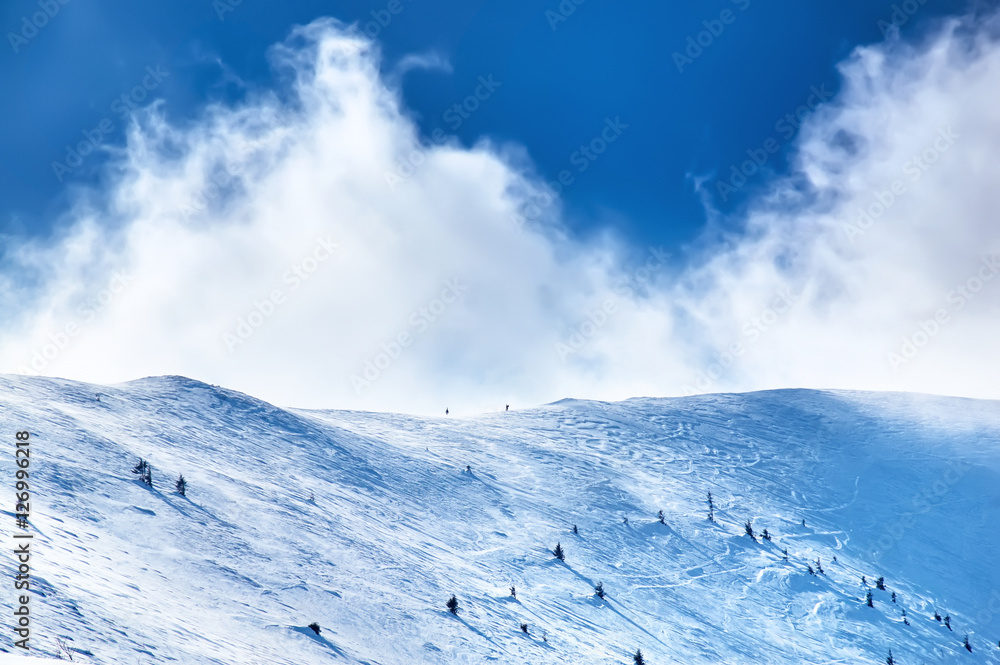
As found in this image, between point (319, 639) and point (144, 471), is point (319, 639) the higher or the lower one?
the lower one

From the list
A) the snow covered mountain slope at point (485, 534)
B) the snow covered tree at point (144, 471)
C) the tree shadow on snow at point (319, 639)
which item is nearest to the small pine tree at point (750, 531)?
the snow covered mountain slope at point (485, 534)

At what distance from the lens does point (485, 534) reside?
22.4 metres

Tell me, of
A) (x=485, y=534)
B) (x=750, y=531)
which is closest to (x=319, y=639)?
(x=485, y=534)

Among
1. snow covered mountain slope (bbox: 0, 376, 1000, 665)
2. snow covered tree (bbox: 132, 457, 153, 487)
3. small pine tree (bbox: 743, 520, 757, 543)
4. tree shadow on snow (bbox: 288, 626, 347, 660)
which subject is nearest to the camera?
tree shadow on snow (bbox: 288, 626, 347, 660)

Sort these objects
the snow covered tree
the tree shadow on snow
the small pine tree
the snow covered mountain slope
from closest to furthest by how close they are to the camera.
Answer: the tree shadow on snow, the snow covered mountain slope, the snow covered tree, the small pine tree

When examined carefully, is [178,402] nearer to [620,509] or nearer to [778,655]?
[620,509]

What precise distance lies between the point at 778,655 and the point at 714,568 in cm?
407

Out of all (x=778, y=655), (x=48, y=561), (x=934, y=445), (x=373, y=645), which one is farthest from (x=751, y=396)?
(x=48, y=561)

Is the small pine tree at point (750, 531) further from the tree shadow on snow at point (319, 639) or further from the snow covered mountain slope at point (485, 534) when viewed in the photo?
the tree shadow on snow at point (319, 639)

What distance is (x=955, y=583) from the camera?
2650 centimetres

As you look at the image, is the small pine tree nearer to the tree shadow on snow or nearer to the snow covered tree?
the tree shadow on snow

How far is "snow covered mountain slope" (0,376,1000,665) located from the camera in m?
13.4

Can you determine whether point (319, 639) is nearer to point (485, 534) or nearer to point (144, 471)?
point (144, 471)

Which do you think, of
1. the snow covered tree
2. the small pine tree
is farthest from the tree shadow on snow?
the small pine tree
